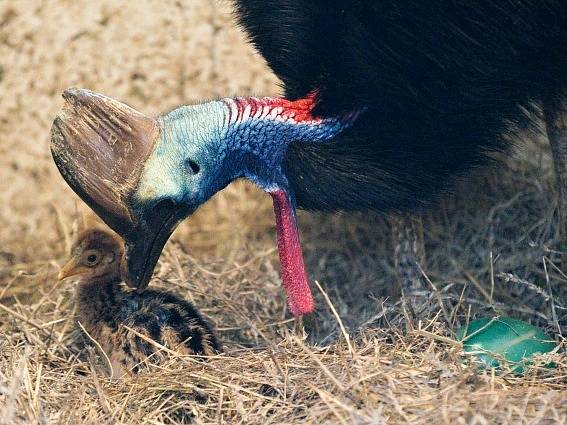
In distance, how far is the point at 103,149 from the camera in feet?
8.27

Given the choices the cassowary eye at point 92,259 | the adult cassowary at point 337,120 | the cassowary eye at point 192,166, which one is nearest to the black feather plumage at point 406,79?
the adult cassowary at point 337,120

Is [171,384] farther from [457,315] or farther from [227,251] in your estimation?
[227,251]

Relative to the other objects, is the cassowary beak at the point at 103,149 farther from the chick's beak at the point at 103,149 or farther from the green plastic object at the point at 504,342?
the green plastic object at the point at 504,342

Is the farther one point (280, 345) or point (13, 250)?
point (13, 250)

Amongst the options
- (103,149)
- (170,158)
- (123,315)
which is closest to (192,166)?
(170,158)

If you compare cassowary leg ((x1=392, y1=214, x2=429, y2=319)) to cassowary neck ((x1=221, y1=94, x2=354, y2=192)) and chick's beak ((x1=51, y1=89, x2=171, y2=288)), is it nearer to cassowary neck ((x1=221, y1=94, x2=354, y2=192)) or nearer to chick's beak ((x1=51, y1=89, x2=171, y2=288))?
cassowary neck ((x1=221, y1=94, x2=354, y2=192))

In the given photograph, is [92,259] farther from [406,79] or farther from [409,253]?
[406,79]

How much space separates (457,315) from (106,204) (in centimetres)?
119

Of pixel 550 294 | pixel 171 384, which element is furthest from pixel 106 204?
pixel 550 294

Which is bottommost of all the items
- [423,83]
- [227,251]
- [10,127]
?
[227,251]

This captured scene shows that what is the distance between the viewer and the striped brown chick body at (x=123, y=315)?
287 centimetres

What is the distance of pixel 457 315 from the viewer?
→ 308 cm

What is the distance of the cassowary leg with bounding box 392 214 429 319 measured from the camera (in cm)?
330

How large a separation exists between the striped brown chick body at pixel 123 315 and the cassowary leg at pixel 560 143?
45.3 inches
